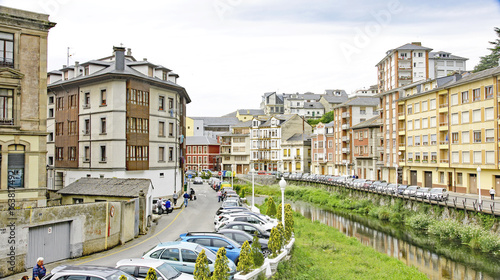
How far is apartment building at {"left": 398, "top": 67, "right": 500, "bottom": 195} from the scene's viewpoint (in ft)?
154

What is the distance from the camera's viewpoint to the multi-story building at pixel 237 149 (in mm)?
112250

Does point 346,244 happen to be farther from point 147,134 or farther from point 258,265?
point 147,134

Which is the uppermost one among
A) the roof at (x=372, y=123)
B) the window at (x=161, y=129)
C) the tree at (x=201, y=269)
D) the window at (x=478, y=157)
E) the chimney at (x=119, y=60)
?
the chimney at (x=119, y=60)

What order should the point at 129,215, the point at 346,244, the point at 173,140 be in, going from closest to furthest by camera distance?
the point at 129,215
the point at 346,244
the point at 173,140

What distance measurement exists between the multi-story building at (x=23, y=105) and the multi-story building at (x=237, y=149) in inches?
3330

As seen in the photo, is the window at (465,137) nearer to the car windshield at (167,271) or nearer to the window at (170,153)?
the window at (170,153)

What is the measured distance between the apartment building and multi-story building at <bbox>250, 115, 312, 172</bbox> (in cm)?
4287

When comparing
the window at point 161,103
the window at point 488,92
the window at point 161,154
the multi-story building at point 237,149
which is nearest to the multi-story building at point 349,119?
the multi-story building at point 237,149

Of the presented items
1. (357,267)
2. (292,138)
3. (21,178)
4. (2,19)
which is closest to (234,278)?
(357,267)

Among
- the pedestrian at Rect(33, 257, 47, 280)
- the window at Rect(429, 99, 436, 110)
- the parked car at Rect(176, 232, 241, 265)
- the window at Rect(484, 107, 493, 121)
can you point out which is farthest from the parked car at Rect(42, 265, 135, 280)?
the window at Rect(429, 99, 436, 110)

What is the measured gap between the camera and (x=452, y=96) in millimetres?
53719

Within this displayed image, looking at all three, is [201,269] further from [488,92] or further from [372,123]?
[372,123]

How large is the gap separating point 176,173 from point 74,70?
1717 centimetres

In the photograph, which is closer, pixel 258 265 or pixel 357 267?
pixel 258 265
